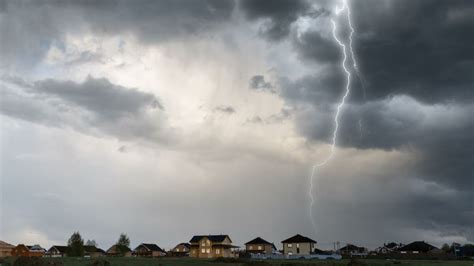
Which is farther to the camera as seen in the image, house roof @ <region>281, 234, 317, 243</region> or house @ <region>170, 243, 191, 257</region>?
house @ <region>170, 243, 191, 257</region>

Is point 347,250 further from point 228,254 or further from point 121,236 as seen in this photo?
point 121,236

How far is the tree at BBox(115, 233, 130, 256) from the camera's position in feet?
492

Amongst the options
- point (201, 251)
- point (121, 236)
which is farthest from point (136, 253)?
point (201, 251)

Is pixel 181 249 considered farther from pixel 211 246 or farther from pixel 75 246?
pixel 75 246

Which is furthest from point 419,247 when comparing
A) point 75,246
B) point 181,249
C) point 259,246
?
point 75,246

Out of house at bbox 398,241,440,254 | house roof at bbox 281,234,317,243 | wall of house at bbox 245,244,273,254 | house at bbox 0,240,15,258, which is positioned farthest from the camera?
house at bbox 398,241,440,254

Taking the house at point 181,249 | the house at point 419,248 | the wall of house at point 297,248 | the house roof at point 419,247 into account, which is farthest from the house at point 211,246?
the house roof at point 419,247

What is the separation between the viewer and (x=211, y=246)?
145750 millimetres

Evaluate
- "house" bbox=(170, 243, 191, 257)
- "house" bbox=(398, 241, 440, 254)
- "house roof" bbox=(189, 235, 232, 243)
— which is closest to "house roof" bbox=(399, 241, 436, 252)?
"house" bbox=(398, 241, 440, 254)

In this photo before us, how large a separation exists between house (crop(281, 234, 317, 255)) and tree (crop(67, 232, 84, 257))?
56.0 meters

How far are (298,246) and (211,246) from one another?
2547 centimetres

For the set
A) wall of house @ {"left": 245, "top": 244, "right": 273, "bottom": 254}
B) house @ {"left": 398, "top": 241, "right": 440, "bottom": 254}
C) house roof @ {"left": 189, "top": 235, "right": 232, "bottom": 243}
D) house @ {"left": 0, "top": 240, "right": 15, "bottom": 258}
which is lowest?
house @ {"left": 398, "top": 241, "right": 440, "bottom": 254}

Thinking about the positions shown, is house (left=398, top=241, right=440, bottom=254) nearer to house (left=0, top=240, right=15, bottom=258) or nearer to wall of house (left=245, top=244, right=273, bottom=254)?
wall of house (left=245, top=244, right=273, bottom=254)

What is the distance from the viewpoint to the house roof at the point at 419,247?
157m
